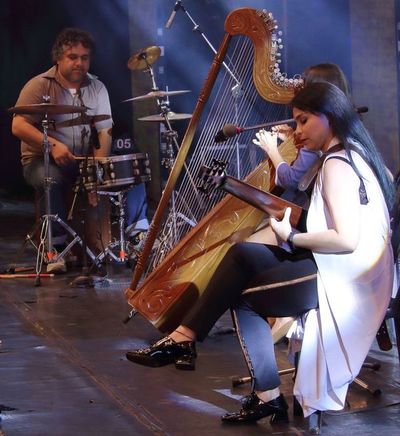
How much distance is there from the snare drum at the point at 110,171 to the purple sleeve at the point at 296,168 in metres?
3.01

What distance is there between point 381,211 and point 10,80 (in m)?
7.62

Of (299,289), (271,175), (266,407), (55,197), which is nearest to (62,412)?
(266,407)

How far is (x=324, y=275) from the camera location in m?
3.41

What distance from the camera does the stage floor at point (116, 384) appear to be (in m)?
3.55

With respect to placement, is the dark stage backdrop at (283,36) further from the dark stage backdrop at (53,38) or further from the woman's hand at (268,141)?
the woman's hand at (268,141)

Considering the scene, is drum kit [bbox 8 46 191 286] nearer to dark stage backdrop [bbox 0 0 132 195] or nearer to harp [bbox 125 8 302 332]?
harp [bbox 125 8 302 332]

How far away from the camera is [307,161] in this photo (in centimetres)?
389

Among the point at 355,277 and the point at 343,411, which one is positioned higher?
the point at 355,277

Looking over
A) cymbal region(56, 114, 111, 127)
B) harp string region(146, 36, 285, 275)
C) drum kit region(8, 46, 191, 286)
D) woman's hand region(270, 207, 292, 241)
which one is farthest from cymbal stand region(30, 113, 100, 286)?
woman's hand region(270, 207, 292, 241)

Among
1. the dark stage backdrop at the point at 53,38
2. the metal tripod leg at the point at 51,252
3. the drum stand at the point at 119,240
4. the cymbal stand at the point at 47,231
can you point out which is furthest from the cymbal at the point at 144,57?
the dark stage backdrop at the point at 53,38

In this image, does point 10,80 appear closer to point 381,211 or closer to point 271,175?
point 271,175

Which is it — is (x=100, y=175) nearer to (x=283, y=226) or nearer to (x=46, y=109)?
(x=46, y=109)

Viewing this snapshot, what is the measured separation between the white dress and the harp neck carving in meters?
0.84

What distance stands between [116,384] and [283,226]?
108 cm
